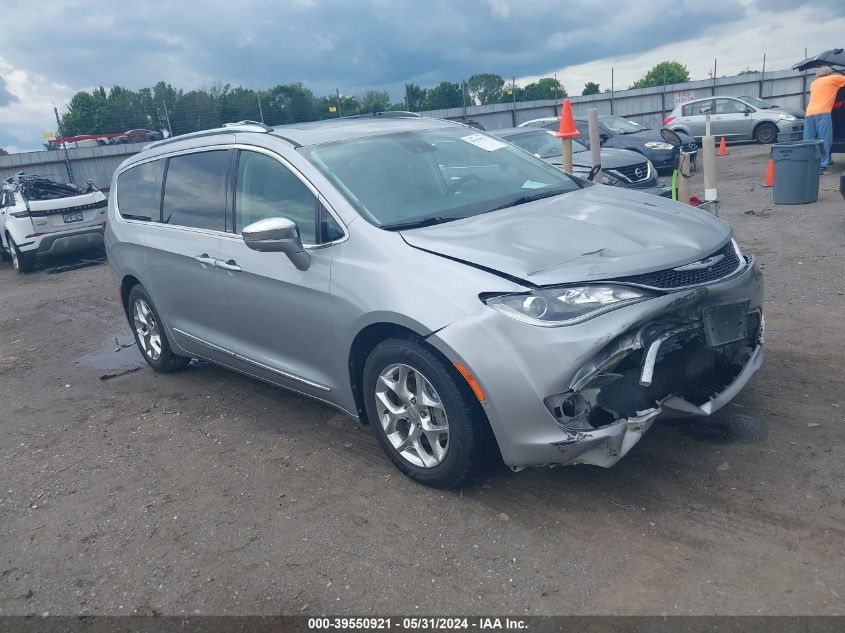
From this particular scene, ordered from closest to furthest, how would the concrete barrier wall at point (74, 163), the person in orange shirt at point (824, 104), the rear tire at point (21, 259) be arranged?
the person in orange shirt at point (824, 104) < the rear tire at point (21, 259) < the concrete barrier wall at point (74, 163)

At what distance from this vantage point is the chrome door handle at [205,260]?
4.80 meters

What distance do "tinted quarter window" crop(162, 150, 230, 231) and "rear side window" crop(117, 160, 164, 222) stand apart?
17cm

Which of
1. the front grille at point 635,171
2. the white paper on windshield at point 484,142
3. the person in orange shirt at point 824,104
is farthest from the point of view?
the person in orange shirt at point 824,104

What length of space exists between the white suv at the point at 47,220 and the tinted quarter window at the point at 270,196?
31.5 feet

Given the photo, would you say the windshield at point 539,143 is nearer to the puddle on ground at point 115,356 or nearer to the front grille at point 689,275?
the puddle on ground at point 115,356

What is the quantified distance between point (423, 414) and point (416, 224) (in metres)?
0.98

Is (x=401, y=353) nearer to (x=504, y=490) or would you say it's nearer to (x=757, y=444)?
(x=504, y=490)

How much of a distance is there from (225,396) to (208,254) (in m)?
1.29

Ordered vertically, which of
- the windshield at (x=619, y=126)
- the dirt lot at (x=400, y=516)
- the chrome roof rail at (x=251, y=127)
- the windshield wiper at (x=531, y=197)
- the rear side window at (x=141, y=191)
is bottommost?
the dirt lot at (x=400, y=516)

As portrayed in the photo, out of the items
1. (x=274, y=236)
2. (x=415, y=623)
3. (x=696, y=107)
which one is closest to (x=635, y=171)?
(x=274, y=236)

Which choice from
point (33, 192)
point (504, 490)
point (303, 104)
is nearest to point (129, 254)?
point (504, 490)

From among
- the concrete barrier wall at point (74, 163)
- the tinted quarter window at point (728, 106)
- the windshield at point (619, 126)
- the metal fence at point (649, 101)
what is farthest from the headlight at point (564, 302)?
the metal fence at point (649, 101)

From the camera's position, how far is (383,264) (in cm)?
367

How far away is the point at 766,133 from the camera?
21203 mm
